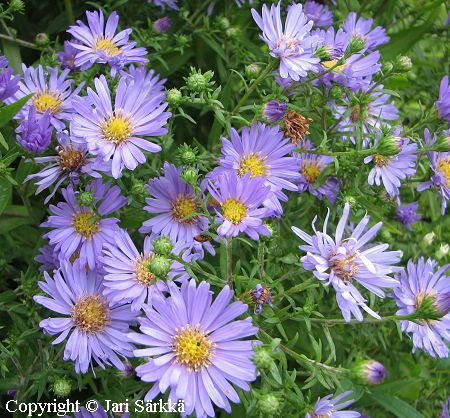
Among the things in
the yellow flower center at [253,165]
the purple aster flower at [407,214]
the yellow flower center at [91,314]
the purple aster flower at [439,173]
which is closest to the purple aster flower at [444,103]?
the purple aster flower at [439,173]

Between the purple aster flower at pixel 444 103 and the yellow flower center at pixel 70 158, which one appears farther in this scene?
the purple aster flower at pixel 444 103

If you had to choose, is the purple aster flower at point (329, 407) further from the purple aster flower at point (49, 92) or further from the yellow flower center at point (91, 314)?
the purple aster flower at point (49, 92)

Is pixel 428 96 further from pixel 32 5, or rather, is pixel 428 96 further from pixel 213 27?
pixel 32 5

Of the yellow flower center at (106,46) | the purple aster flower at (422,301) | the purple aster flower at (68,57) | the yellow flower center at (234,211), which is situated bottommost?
the purple aster flower at (422,301)

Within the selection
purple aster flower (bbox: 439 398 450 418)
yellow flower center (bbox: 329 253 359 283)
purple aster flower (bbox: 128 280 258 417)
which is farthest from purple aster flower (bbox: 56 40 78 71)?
purple aster flower (bbox: 439 398 450 418)

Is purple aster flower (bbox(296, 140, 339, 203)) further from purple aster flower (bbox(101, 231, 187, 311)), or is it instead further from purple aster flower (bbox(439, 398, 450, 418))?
purple aster flower (bbox(439, 398, 450, 418))

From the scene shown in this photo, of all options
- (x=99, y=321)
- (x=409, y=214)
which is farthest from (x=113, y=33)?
(x=409, y=214)

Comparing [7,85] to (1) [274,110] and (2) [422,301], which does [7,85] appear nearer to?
(1) [274,110]
